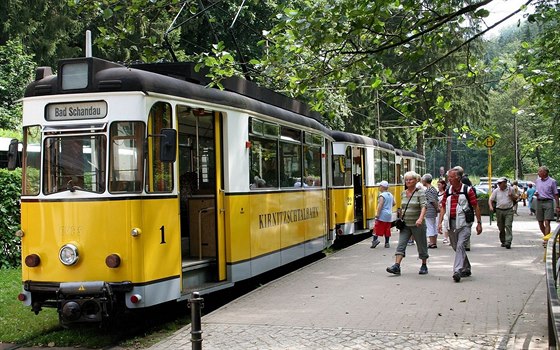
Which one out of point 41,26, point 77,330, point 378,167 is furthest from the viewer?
point 41,26

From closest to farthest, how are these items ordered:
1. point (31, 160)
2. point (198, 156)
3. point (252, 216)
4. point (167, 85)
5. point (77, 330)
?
point (31, 160) < point (167, 85) < point (77, 330) < point (198, 156) < point (252, 216)

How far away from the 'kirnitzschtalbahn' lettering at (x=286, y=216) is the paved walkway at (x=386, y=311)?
3.36ft

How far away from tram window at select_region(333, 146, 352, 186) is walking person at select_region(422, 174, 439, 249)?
11.2ft

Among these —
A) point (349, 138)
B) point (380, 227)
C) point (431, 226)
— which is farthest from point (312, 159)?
point (349, 138)

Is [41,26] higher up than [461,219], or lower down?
higher up

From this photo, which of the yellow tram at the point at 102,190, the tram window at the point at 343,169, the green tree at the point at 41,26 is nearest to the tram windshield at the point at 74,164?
the yellow tram at the point at 102,190

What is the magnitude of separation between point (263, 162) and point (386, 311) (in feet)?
11.5

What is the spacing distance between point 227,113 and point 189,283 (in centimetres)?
254

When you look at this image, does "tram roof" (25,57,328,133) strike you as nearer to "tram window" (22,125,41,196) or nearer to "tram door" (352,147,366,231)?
"tram window" (22,125,41,196)

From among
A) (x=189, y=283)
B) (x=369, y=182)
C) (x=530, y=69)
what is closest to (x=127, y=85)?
(x=189, y=283)

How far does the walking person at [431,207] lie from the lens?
45.3ft

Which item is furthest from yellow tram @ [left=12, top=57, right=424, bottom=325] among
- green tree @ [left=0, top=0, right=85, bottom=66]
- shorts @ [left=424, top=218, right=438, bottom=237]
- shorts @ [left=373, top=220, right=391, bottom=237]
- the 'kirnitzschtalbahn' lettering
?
green tree @ [left=0, top=0, right=85, bottom=66]

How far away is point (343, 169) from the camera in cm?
1938

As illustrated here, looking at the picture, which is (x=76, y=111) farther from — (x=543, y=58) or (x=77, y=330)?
(x=543, y=58)
